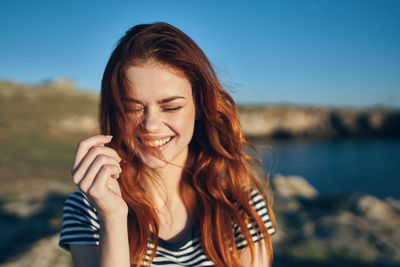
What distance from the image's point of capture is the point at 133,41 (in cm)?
178

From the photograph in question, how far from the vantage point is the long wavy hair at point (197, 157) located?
5.81 ft

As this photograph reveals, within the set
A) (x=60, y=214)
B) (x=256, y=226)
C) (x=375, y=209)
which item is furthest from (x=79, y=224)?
(x=375, y=209)

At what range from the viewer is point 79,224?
5.60 ft

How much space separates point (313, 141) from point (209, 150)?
3201 centimetres

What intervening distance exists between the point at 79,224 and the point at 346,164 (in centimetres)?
2161

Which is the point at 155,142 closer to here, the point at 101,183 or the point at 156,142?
the point at 156,142

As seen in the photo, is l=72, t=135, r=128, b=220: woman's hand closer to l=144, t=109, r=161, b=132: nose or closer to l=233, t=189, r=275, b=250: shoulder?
l=144, t=109, r=161, b=132: nose

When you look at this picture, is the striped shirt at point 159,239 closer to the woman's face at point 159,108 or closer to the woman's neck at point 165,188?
the woman's neck at point 165,188

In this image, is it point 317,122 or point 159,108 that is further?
point 317,122

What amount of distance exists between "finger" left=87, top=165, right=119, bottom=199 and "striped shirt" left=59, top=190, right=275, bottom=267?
1.68ft

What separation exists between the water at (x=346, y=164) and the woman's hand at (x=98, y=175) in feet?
27.9

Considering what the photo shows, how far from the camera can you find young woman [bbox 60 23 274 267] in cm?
143

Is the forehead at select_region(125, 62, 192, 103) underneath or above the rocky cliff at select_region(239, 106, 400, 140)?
underneath

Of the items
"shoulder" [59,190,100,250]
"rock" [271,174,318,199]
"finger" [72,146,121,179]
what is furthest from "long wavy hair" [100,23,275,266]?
"rock" [271,174,318,199]
